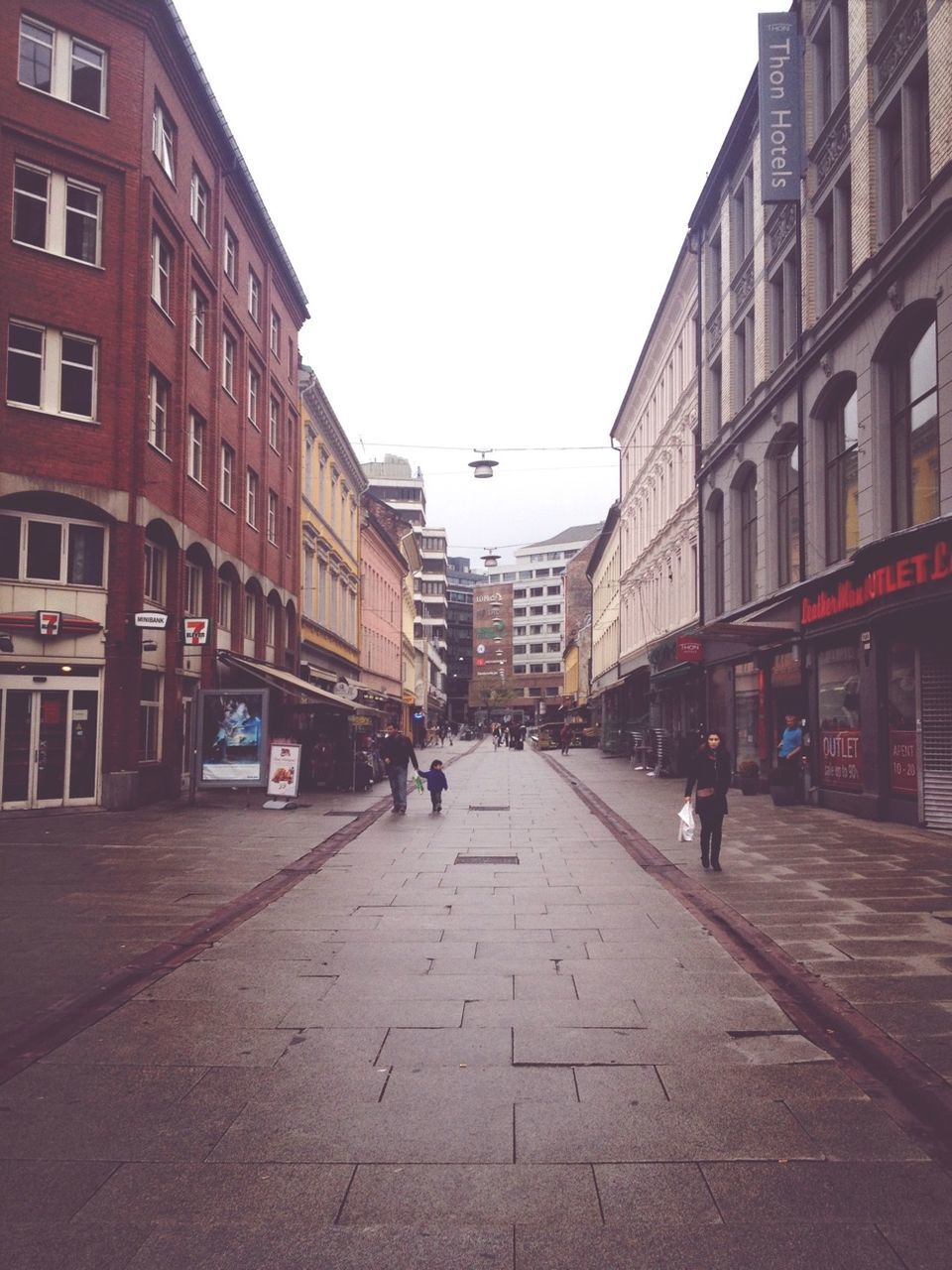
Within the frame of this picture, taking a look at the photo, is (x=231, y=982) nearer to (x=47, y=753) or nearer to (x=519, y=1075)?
(x=519, y=1075)

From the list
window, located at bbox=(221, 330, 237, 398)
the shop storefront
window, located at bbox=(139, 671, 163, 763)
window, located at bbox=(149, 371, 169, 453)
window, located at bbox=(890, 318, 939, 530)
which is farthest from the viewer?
window, located at bbox=(221, 330, 237, 398)

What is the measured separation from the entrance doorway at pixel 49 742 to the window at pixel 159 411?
19.2 feet

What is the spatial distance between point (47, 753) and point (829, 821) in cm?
1409

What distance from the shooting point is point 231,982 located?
795cm

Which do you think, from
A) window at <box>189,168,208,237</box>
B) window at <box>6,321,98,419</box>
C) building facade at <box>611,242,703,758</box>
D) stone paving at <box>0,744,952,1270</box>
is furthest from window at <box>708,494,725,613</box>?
stone paving at <box>0,744,952,1270</box>

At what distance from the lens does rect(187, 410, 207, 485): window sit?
27902 millimetres

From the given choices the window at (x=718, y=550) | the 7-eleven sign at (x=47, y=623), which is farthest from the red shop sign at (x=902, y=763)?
the 7-eleven sign at (x=47, y=623)

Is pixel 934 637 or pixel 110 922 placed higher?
pixel 934 637

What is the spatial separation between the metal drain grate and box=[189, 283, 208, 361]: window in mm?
17680

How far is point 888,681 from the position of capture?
742 inches

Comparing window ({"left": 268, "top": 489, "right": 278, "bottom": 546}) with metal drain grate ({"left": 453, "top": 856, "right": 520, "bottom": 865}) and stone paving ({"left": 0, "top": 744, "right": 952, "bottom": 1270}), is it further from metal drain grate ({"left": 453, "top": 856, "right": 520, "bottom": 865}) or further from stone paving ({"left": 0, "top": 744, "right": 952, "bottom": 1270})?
stone paving ({"left": 0, "top": 744, "right": 952, "bottom": 1270})

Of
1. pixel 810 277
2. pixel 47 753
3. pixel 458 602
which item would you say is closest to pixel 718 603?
pixel 810 277

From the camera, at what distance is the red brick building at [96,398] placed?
70.1 feet

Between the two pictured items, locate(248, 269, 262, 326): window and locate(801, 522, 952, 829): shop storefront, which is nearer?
locate(801, 522, 952, 829): shop storefront
